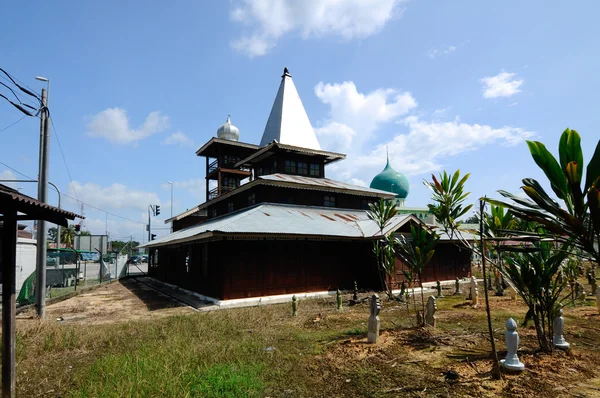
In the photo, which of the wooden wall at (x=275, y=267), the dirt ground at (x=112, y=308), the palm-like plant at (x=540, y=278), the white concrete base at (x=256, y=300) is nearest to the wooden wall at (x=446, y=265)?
the wooden wall at (x=275, y=267)

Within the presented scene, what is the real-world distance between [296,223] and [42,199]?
1116 cm

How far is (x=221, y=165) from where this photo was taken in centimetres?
3216

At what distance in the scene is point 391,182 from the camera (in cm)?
5809

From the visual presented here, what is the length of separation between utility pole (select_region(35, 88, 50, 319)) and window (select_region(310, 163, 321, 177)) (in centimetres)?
1764

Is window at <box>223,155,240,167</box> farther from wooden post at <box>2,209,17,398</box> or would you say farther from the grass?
wooden post at <box>2,209,17,398</box>

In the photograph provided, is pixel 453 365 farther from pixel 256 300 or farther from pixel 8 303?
pixel 256 300

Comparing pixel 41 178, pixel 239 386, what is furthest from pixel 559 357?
pixel 41 178

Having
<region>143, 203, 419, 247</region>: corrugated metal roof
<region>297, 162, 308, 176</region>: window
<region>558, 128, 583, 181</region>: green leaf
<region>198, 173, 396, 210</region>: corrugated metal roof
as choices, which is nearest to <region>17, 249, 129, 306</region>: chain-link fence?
<region>143, 203, 419, 247</region>: corrugated metal roof

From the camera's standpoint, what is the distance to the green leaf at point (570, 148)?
449cm

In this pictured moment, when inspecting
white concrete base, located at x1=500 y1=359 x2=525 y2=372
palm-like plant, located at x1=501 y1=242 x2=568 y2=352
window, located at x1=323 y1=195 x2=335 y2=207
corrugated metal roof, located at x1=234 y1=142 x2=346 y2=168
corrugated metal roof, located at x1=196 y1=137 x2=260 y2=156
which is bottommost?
white concrete base, located at x1=500 y1=359 x2=525 y2=372

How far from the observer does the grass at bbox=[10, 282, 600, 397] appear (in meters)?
5.92

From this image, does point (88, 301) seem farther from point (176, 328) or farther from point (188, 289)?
point (176, 328)

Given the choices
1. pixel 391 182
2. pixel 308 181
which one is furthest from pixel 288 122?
pixel 391 182

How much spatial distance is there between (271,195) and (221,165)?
37.4 feet
